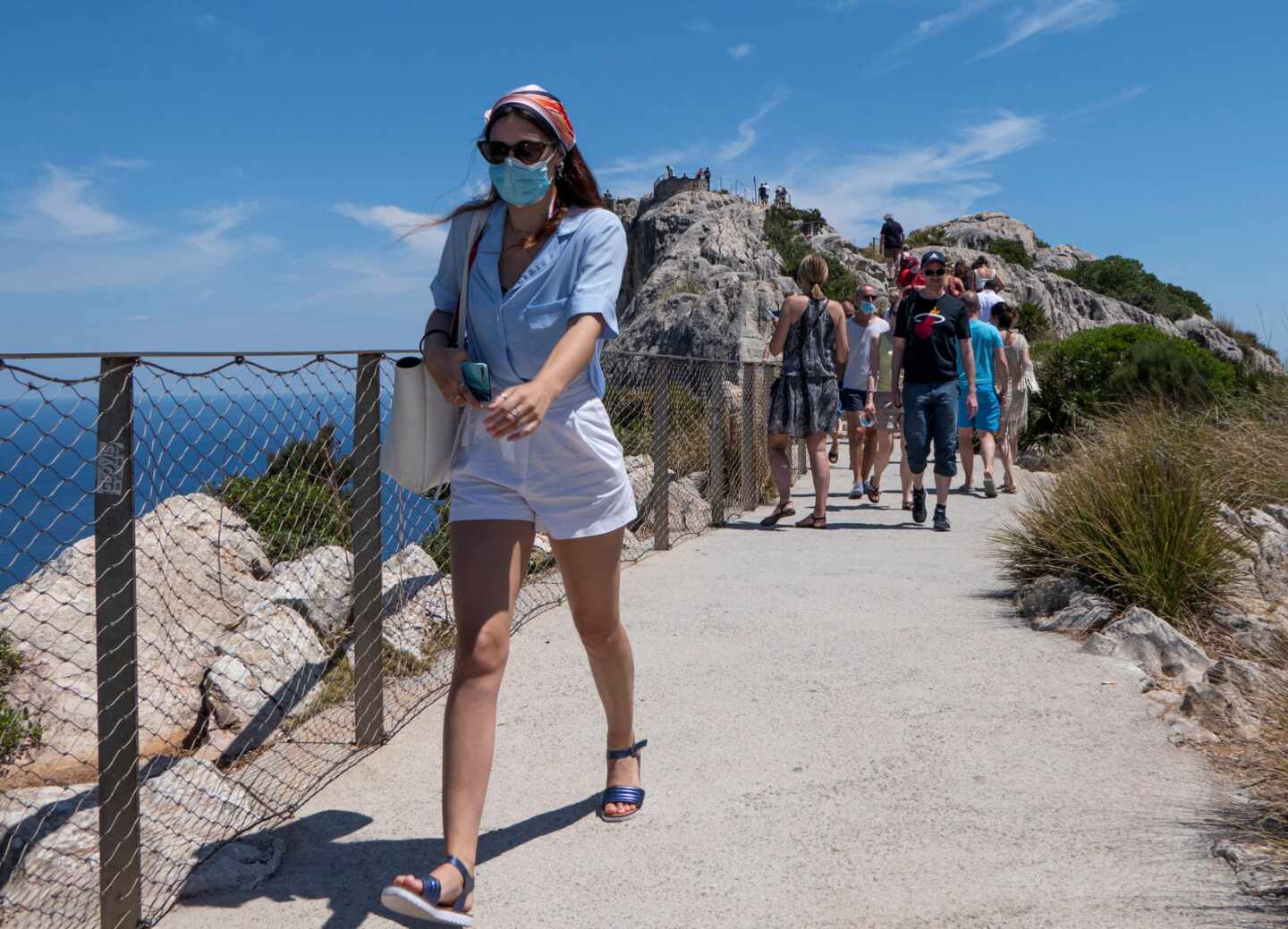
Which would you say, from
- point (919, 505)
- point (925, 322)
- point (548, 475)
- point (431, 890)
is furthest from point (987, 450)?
point (431, 890)

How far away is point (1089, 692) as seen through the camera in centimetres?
457

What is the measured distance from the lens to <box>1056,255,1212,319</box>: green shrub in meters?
52.0

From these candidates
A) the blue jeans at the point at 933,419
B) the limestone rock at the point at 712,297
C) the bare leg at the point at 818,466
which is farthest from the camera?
the limestone rock at the point at 712,297

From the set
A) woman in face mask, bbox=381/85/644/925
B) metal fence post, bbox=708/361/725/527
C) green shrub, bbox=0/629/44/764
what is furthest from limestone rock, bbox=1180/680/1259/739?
metal fence post, bbox=708/361/725/527

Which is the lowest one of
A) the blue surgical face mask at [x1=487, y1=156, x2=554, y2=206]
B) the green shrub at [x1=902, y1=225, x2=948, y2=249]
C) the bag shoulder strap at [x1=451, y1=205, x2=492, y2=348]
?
the bag shoulder strap at [x1=451, y1=205, x2=492, y2=348]

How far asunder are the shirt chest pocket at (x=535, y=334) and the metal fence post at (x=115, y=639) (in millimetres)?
968

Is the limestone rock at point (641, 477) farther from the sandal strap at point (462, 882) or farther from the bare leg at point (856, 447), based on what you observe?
the sandal strap at point (462, 882)

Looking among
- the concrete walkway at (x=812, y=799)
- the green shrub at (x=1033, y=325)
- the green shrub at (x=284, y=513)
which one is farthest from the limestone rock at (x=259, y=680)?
the green shrub at (x=1033, y=325)

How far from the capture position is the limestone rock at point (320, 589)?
18.5ft

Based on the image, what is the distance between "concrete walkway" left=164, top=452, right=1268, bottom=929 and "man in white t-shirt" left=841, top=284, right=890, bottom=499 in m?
4.25

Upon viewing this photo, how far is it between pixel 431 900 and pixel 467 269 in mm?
1604

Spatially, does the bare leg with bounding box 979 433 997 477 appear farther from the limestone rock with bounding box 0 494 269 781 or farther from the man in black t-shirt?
the limestone rock with bounding box 0 494 269 781

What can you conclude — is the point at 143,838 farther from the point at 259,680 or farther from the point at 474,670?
the point at 259,680

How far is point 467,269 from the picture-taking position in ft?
9.95
